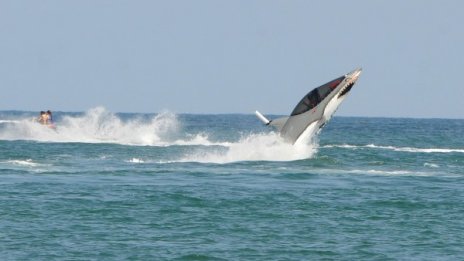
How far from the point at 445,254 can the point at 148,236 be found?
7.23m

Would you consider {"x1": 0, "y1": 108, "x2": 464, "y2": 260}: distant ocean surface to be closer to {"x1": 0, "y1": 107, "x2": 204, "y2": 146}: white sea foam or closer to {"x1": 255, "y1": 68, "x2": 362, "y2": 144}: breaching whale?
{"x1": 255, "y1": 68, "x2": 362, "y2": 144}: breaching whale

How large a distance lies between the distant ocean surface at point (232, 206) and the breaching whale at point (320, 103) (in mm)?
1935

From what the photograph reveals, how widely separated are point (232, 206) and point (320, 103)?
16.7 m

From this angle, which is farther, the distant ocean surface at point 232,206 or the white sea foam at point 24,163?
the white sea foam at point 24,163

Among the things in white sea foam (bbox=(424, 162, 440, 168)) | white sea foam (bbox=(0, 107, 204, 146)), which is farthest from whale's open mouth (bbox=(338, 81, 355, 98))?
white sea foam (bbox=(0, 107, 204, 146))

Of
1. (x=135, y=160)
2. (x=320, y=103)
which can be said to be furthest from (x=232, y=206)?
(x=135, y=160)

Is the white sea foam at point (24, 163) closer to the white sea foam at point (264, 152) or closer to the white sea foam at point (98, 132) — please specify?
the white sea foam at point (264, 152)

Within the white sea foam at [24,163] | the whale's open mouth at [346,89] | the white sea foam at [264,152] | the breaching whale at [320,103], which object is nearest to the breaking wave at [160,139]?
the white sea foam at [264,152]

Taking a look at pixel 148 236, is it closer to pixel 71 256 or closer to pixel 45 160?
pixel 71 256

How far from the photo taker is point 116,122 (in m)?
83.2

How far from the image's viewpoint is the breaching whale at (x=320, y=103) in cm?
4766

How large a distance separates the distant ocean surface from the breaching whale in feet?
6.35

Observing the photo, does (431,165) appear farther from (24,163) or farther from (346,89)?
(24,163)

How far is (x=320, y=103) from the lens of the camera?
4781 cm
